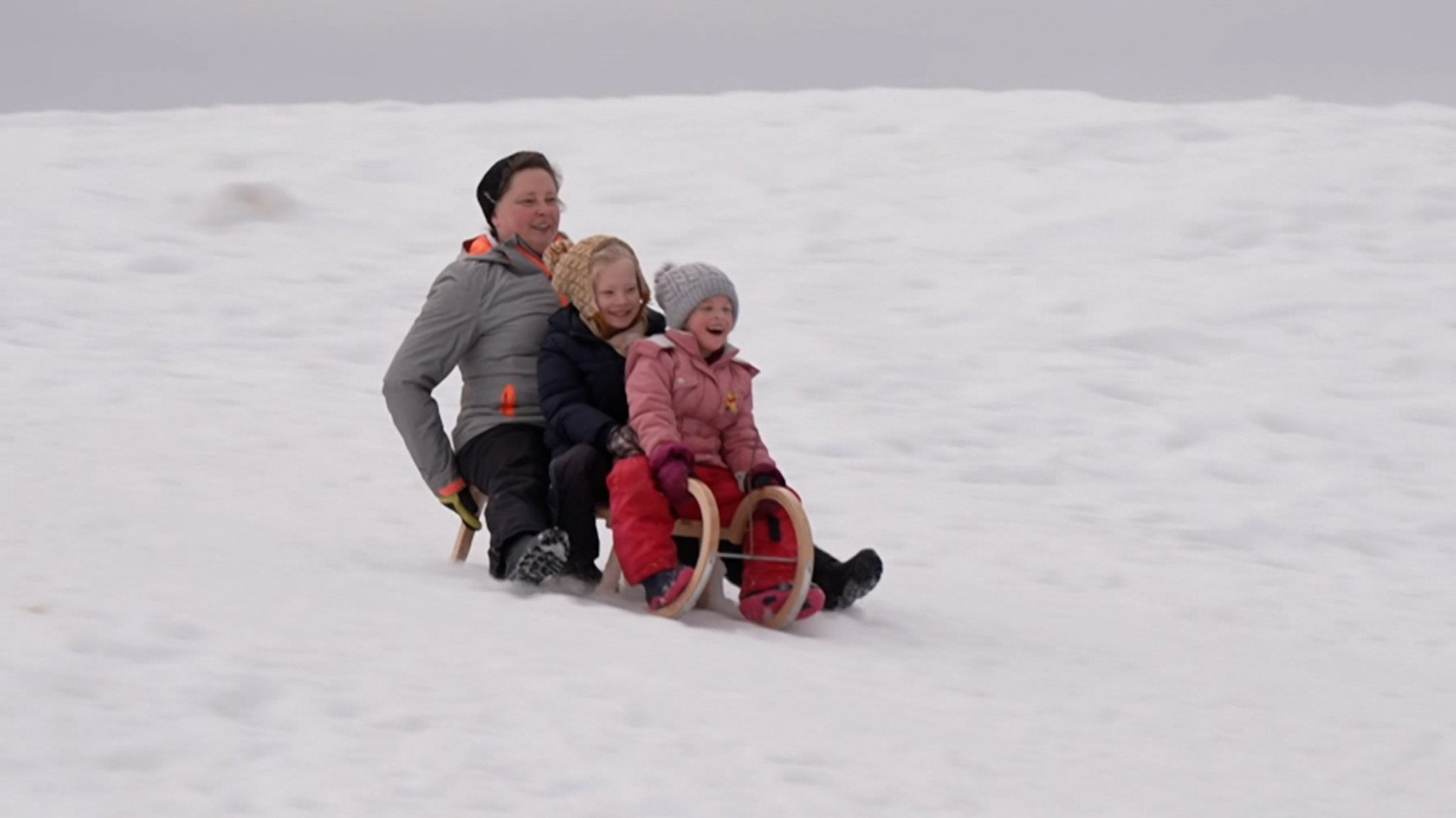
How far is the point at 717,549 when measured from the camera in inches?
182

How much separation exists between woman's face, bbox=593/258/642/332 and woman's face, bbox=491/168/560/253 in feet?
1.38

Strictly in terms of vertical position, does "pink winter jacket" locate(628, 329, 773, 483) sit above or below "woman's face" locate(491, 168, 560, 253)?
below

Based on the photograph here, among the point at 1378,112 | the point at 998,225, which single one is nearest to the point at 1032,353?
the point at 998,225

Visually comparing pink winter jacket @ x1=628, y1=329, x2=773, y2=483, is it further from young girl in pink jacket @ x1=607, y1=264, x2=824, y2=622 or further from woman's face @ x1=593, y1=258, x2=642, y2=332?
woman's face @ x1=593, y1=258, x2=642, y2=332

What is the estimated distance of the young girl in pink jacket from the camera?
4.62 m

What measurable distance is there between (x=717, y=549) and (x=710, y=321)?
0.66 meters

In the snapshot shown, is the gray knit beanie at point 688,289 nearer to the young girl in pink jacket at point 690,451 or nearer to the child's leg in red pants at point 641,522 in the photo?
the young girl in pink jacket at point 690,451

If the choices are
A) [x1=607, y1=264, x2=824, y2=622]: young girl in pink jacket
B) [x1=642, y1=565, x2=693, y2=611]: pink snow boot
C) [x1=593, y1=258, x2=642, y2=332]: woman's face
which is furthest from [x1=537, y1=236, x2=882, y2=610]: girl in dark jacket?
[x1=642, y1=565, x2=693, y2=611]: pink snow boot

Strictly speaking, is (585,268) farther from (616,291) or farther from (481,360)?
(481,360)

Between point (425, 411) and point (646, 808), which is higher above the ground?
point (425, 411)

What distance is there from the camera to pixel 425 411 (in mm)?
5145

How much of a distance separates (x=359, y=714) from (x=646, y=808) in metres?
0.61

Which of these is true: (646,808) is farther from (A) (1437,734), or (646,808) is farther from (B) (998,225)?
(B) (998,225)

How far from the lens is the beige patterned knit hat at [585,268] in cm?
489
